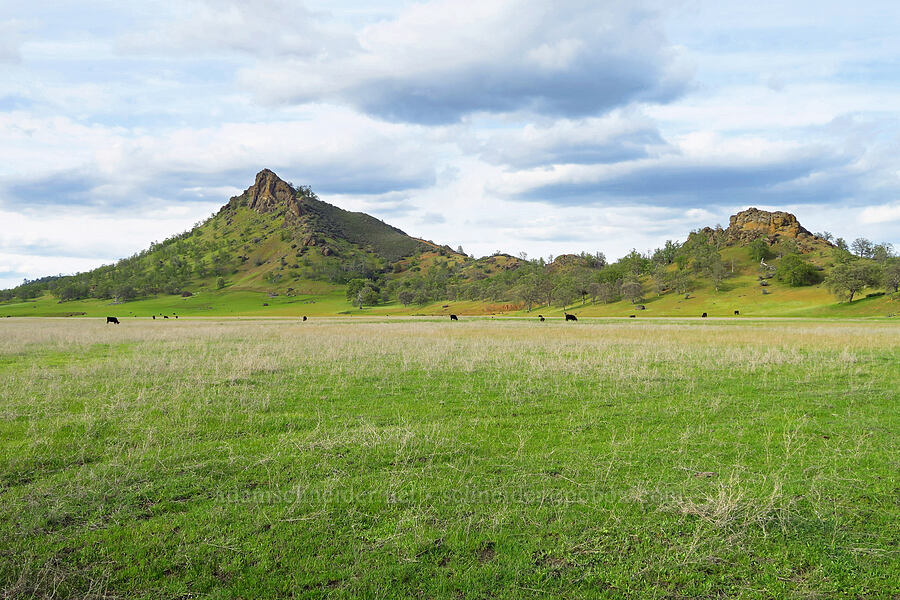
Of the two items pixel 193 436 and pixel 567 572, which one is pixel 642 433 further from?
pixel 193 436

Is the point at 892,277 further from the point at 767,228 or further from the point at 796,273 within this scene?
the point at 767,228

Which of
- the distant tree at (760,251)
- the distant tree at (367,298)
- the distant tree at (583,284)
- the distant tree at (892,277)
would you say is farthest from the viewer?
the distant tree at (367,298)

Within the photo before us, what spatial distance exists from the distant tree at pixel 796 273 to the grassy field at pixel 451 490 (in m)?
132

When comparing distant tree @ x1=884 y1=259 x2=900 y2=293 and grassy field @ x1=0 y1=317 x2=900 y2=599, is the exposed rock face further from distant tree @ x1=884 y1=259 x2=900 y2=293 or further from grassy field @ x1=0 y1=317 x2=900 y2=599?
grassy field @ x1=0 y1=317 x2=900 y2=599

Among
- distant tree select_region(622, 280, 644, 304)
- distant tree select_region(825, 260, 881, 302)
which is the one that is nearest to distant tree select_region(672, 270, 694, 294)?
distant tree select_region(622, 280, 644, 304)

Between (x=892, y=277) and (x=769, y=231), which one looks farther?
(x=769, y=231)

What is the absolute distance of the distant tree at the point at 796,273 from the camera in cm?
12319

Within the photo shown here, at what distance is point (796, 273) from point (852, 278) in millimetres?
34948

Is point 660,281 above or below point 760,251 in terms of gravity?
below

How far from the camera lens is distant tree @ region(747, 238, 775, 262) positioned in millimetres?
158375

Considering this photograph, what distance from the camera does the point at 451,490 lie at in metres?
7.64

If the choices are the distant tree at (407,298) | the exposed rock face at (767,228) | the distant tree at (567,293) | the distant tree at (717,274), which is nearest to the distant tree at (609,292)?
the distant tree at (567,293)

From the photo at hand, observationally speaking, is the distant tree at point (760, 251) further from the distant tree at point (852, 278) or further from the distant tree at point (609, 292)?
the distant tree at point (852, 278)

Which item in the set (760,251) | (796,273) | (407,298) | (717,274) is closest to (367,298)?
(407,298)
